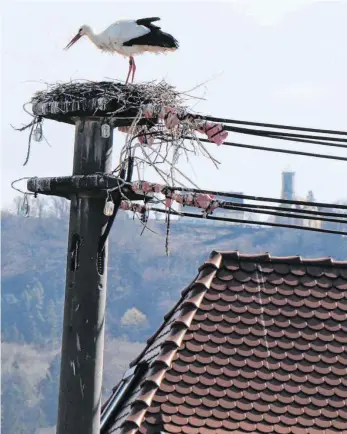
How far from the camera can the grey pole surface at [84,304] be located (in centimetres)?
1119

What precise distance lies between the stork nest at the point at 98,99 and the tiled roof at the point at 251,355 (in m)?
→ 2.75

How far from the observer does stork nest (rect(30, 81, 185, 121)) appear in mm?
11570

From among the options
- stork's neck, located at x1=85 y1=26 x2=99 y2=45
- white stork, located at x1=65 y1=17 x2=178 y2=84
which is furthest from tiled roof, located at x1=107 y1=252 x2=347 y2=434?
stork's neck, located at x1=85 y1=26 x2=99 y2=45

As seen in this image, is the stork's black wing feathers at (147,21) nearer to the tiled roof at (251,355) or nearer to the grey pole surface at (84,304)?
the tiled roof at (251,355)

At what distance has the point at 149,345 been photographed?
16.5 m

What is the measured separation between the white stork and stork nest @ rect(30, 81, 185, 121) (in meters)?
1.61

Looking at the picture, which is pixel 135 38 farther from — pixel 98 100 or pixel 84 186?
A: pixel 84 186

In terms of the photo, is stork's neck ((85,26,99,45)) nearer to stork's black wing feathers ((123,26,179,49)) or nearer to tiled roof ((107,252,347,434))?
stork's black wing feathers ((123,26,179,49))

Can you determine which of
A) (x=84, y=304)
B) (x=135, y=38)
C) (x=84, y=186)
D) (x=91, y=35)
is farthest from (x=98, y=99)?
(x=91, y=35)

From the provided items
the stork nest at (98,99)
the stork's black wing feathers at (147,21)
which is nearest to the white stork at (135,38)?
the stork's black wing feathers at (147,21)

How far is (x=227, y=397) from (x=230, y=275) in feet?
6.19

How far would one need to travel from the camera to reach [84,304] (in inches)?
445

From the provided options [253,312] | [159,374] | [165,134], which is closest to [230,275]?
[253,312]

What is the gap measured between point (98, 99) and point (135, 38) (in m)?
2.98
